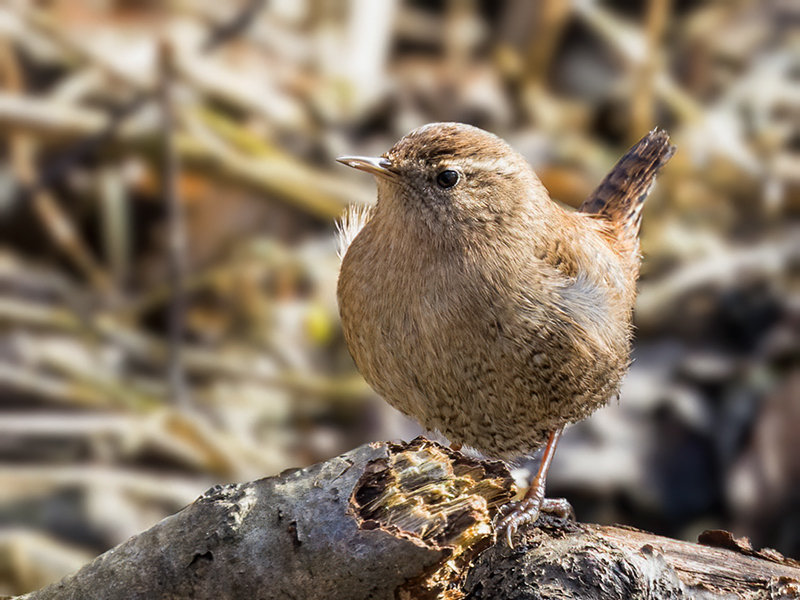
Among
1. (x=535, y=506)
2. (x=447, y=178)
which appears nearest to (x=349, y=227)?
(x=447, y=178)

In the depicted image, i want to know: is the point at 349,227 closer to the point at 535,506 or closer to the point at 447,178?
the point at 447,178

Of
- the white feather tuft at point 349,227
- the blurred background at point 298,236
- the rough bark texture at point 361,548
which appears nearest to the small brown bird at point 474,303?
the white feather tuft at point 349,227

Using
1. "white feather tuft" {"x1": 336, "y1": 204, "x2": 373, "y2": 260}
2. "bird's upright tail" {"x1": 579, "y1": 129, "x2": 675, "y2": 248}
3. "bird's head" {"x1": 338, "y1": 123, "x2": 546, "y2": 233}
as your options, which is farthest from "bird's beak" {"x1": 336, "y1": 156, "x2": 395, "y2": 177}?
"bird's upright tail" {"x1": 579, "y1": 129, "x2": 675, "y2": 248}

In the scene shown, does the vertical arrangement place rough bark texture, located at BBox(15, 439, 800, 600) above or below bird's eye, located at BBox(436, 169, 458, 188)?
below

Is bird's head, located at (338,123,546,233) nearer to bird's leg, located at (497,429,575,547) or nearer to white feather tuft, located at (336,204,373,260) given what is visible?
white feather tuft, located at (336,204,373,260)

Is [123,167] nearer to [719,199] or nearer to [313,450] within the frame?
[313,450]

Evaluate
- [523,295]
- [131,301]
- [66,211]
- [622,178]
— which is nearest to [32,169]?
[66,211]
